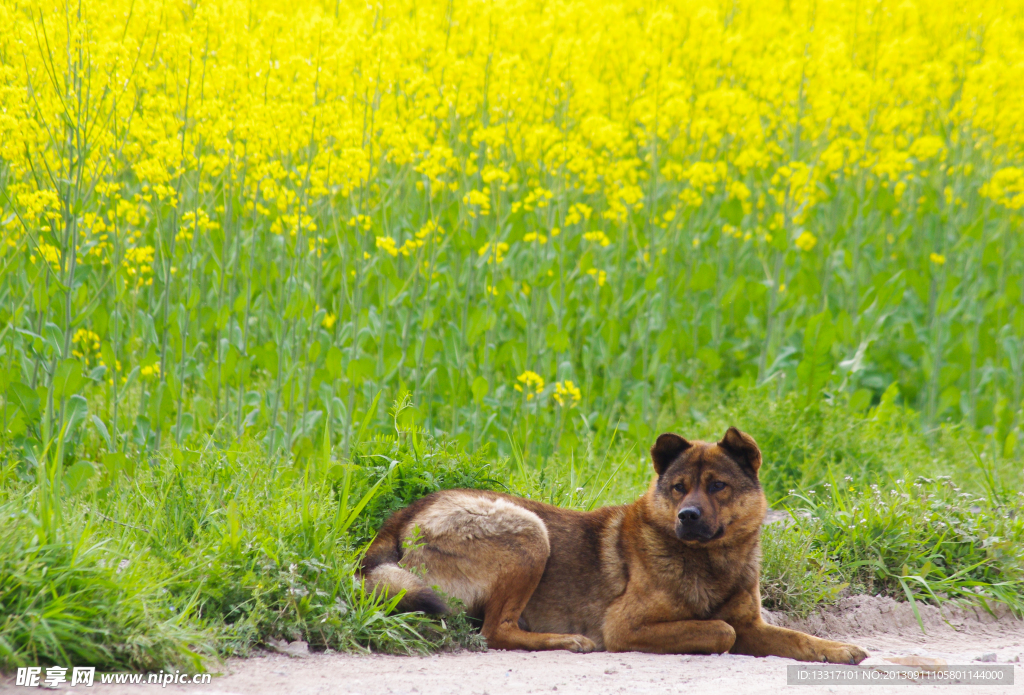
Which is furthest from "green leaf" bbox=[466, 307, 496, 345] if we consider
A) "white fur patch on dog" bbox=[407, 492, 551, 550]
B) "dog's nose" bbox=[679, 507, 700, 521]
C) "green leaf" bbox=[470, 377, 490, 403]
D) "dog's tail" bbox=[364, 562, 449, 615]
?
"dog's nose" bbox=[679, 507, 700, 521]

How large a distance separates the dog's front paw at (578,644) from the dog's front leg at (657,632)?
3.4 inches

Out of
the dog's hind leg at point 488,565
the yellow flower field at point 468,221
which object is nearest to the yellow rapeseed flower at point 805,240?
the yellow flower field at point 468,221

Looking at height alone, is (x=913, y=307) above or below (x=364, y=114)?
below

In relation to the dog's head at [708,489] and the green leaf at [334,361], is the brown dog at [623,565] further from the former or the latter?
the green leaf at [334,361]

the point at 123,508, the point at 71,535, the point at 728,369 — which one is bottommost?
the point at 728,369

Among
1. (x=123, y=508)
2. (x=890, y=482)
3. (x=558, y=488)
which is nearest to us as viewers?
(x=123, y=508)

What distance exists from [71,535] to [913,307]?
881cm

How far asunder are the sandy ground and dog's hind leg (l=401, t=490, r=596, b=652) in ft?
0.37

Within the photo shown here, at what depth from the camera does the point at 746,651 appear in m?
4.05

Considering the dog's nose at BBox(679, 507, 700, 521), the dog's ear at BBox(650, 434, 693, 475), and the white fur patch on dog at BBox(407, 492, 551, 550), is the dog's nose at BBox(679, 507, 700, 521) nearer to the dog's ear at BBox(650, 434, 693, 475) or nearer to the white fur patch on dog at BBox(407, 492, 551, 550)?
the dog's ear at BBox(650, 434, 693, 475)

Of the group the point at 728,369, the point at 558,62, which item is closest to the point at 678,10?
the point at 558,62

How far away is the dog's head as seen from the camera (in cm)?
402

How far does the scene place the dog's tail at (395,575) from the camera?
3.82 metres

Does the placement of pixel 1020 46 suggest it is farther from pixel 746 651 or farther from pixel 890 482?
pixel 746 651
